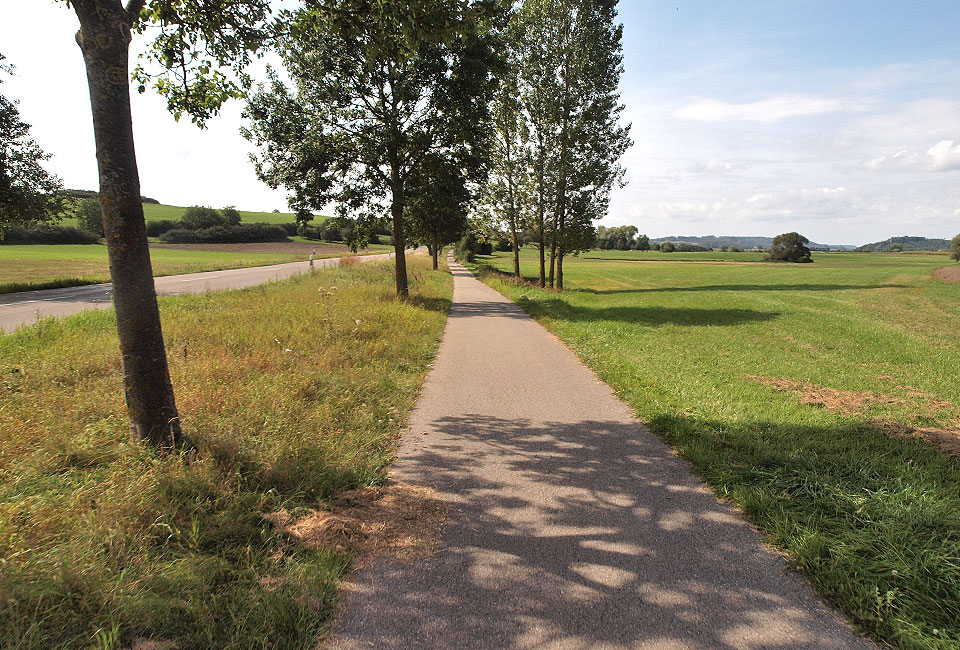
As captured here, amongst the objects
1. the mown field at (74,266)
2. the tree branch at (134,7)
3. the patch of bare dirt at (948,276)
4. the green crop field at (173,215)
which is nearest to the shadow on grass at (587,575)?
the tree branch at (134,7)

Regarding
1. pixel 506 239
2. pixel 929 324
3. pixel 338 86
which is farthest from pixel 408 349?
pixel 506 239

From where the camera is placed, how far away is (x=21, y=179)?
1689cm

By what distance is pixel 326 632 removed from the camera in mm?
2154

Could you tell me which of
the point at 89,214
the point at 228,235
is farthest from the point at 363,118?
the point at 228,235

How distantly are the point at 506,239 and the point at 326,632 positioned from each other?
26549 millimetres

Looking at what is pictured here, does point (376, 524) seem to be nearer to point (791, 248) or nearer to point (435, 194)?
point (435, 194)

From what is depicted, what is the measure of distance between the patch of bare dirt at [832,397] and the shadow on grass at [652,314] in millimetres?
6035

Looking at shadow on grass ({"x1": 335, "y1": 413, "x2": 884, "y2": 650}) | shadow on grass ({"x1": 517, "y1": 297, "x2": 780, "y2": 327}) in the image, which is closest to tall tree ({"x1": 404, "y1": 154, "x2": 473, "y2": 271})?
shadow on grass ({"x1": 517, "y1": 297, "x2": 780, "y2": 327})

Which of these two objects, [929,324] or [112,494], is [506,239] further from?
[112,494]

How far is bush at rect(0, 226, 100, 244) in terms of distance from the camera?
5369cm

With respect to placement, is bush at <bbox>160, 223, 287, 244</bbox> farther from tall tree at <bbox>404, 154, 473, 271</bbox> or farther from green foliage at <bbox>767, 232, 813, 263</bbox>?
green foliage at <bbox>767, 232, 813, 263</bbox>

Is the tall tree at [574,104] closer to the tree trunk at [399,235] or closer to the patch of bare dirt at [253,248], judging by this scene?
the tree trunk at [399,235]

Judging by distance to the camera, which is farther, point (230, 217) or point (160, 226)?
point (230, 217)

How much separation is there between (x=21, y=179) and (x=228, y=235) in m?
61.1
